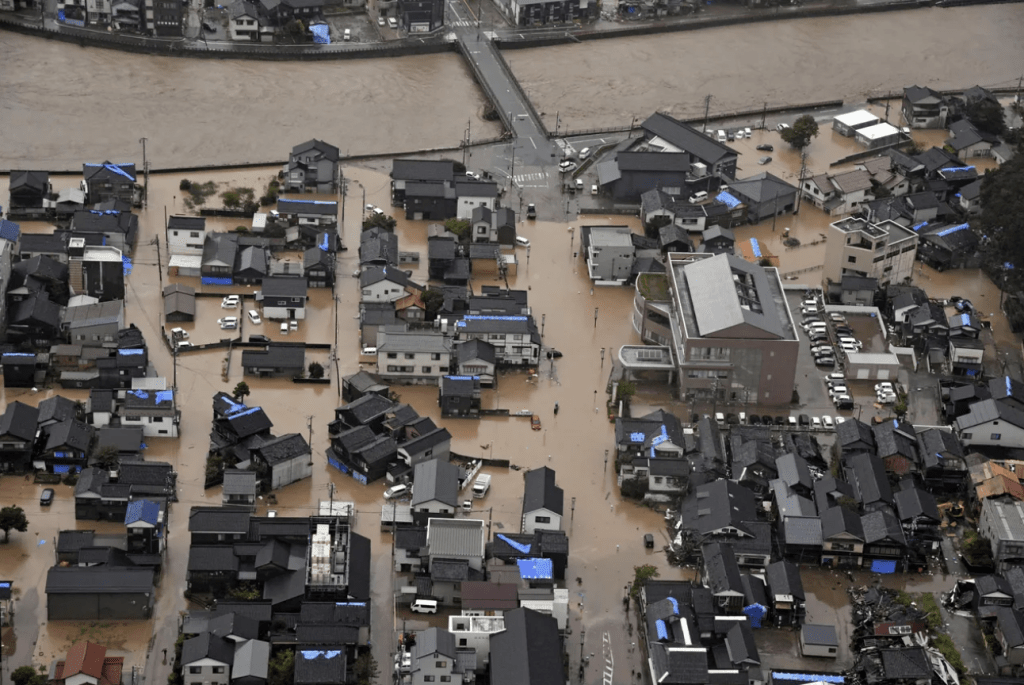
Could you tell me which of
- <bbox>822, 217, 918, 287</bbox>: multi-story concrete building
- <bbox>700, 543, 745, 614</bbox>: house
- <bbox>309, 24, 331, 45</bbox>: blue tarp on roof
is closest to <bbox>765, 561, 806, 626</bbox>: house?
<bbox>700, 543, 745, 614</bbox>: house

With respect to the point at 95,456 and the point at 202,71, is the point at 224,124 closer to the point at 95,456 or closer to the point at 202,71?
the point at 202,71

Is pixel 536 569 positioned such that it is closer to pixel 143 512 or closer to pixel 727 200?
pixel 143 512

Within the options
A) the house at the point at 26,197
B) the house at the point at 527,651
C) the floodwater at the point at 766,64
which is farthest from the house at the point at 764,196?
the house at the point at 527,651

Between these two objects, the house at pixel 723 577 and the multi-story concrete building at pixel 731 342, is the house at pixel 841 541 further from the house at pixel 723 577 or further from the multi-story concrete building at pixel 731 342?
the multi-story concrete building at pixel 731 342

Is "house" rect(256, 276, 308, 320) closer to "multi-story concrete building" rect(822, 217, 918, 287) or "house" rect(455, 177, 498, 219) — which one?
"house" rect(455, 177, 498, 219)

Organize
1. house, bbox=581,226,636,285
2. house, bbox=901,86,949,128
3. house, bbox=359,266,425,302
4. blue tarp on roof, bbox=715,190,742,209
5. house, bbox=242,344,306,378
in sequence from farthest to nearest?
house, bbox=901,86,949,128 < blue tarp on roof, bbox=715,190,742,209 < house, bbox=581,226,636,285 < house, bbox=359,266,425,302 < house, bbox=242,344,306,378

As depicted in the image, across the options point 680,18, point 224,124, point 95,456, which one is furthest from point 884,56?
point 95,456
